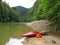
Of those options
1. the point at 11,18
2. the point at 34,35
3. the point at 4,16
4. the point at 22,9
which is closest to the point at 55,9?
the point at 34,35

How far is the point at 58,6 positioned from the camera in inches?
785

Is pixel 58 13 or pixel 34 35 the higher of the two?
pixel 58 13

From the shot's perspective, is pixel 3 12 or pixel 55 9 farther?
pixel 3 12

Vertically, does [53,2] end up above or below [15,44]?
above

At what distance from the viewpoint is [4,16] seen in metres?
85.1

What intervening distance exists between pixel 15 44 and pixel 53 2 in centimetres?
836

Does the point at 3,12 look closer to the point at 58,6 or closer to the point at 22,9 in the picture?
the point at 58,6

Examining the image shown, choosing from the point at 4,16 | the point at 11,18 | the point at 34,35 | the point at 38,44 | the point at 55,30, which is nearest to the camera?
the point at 38,44

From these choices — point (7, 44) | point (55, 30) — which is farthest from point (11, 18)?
point (7, 44)

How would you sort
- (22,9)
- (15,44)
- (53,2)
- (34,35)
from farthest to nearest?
(22,9), (53,2), (34,35), (15,44)

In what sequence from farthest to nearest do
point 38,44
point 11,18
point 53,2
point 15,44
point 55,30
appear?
point 11,18
point 55,30
point 53,2
point 15,44
point 38,44

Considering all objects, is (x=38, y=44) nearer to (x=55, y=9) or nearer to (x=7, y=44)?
(x=7, y=44)

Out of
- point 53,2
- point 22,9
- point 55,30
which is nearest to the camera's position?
point 53,2

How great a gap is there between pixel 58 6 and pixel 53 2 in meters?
1.90
